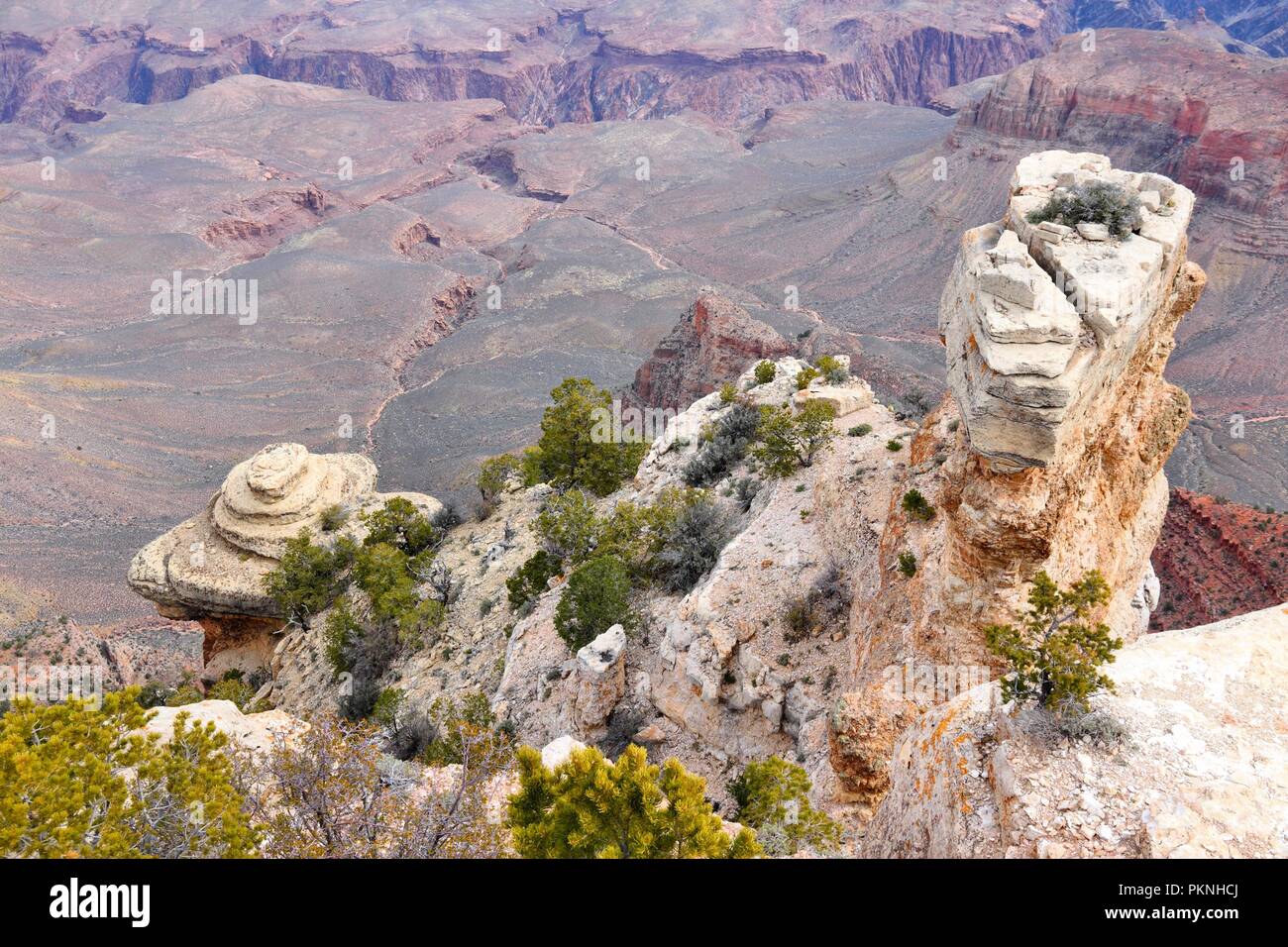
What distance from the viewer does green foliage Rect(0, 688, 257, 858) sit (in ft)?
21.0

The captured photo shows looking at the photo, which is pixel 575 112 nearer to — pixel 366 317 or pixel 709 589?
pixel 366 317

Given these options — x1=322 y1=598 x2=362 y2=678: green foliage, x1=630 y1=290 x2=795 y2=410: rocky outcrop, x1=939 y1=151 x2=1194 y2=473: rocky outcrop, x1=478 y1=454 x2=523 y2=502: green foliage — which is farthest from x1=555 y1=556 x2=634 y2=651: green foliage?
x1=630 y1=290 x2=795 y2=410: rocky outcrop

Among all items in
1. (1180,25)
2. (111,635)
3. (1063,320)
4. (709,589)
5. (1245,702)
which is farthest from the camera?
(1180,25)

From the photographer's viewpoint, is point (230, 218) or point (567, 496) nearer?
point (567, 496)

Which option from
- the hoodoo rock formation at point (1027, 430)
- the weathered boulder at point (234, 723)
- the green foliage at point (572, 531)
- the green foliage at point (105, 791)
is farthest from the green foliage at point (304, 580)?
the hoodoo rock formation at point (1027, 430)

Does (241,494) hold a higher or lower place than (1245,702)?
lower

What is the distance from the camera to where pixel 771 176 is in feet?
344

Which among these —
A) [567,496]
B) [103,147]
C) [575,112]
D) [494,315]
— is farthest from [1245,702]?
[575,112]

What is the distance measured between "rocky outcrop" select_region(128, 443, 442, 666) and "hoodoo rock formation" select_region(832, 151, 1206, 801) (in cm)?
2256

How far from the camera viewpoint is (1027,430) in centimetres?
889

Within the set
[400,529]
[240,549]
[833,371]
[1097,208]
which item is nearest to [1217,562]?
[833,371]

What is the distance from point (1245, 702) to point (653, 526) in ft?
44.0

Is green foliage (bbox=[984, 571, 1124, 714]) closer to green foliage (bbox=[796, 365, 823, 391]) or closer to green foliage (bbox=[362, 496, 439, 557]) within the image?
green foliage (bbox=[796, 365, 823, 391])

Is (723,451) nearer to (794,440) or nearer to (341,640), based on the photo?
(794,440)
